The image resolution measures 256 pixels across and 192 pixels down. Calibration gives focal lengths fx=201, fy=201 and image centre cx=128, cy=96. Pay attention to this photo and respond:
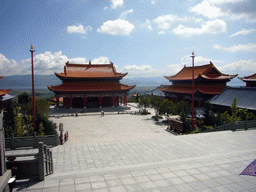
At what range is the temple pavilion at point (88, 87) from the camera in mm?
41438

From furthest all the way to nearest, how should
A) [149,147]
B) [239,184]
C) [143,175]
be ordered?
[149,147] < [143,175] < [239,184]

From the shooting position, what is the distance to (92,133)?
22.5 metres

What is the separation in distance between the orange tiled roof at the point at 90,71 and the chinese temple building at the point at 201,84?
12.7 meters

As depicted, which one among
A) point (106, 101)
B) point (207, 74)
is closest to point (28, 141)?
point (106, 101)

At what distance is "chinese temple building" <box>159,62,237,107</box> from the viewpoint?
37656 millimetres

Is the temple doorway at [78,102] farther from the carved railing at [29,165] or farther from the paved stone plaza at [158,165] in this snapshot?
the carved railing at [29,165]

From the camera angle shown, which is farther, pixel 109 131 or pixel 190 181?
pixel 109 131

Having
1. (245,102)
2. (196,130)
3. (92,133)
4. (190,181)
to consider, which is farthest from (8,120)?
(245,102)

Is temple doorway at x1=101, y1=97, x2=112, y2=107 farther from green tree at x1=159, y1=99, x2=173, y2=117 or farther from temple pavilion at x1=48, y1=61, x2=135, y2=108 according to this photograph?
green tree at x1=159, y1=99, x2=173, y2=117

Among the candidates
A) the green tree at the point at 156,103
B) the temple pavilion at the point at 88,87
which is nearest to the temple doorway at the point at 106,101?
the temple pavilion at the point at 88,87

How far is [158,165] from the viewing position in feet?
34.7

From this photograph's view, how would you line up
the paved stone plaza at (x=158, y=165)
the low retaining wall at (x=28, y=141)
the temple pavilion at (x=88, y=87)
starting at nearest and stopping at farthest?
the paved stone plaza at (x=158, y=165)
the low retaining wall at (x=28, y=141)
the temple pavilion at (x=88, y=87)

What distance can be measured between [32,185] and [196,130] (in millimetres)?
17112

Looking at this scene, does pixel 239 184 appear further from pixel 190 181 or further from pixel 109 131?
pixel 109 131
